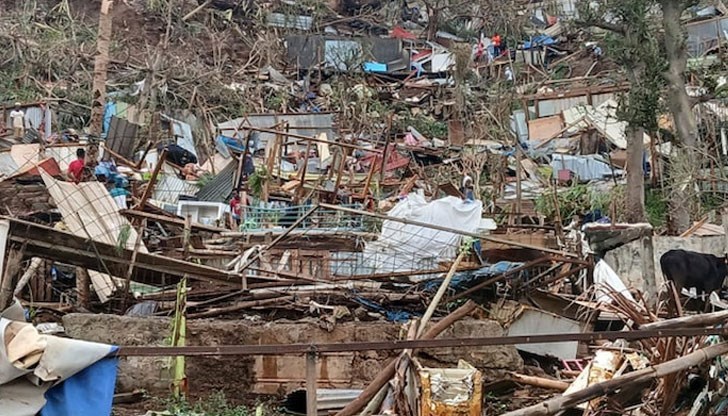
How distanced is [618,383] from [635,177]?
10.8 m

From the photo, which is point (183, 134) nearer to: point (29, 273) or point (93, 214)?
point (29, 273)

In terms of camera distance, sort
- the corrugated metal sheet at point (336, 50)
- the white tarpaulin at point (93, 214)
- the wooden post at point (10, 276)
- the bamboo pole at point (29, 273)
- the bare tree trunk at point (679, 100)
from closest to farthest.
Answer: the wooden post at point (10, 276) → the white tarpaulin at point (93, 214) → the bamboo pole at point (29, 273) → the bare tree trunk at point (679, 100) → the corrugated metal sheet at point (336, 50)

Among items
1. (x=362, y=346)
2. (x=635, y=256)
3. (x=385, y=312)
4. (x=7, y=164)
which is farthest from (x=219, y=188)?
(x=362, y=346)

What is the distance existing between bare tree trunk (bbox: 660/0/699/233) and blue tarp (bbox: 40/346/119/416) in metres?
12.1

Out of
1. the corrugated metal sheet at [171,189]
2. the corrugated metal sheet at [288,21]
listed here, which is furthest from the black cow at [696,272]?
the corrugated metal sheet at [288,21]

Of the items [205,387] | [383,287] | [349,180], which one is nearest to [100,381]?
[205,387]

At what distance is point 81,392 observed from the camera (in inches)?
140

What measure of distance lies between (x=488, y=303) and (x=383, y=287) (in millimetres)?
1133

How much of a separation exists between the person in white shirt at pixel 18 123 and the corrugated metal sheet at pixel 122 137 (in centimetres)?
183

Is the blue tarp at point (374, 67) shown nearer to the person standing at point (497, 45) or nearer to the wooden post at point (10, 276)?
the person standing at point (497, 45)

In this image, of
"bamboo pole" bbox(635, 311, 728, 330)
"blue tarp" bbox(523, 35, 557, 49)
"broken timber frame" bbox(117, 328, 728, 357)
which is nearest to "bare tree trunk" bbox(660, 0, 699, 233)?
"bamboo pole" bbox(635, 311, 728, 330)

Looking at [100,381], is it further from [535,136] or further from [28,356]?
[535,136]

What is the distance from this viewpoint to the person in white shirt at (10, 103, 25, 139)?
16859mm

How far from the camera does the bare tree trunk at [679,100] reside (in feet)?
45.4
